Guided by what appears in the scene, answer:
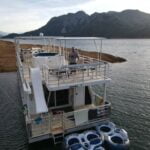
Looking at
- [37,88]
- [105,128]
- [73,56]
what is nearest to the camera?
[37,88]

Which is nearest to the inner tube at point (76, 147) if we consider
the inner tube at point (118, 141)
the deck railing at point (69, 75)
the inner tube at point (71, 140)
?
the inner tube at point (71, 140)

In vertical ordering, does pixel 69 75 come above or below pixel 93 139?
above

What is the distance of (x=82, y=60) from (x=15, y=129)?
8403mm

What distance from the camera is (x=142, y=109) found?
2036 cm

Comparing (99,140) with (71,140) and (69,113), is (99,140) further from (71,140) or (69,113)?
(69,113)

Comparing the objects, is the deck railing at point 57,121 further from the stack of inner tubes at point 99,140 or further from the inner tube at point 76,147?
the inner tube at point 76,147

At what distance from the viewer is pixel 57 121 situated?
13.6 metres

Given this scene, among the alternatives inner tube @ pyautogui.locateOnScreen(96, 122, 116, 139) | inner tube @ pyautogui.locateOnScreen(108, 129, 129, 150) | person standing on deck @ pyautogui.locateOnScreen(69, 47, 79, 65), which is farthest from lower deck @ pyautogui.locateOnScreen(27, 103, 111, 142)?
person standing on deck @ pyautogui.locateOnScreen(69, 47, 79, 65)

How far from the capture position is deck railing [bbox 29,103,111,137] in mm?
12477

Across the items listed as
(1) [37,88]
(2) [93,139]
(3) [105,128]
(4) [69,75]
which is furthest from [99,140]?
(1) [37,88]

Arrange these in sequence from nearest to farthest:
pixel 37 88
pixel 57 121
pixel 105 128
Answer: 1. pixel 37 88
2. pixel 57 121
3. pixel 105 128

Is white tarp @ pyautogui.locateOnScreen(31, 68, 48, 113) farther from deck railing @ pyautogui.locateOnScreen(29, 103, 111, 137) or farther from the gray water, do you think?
the gray water

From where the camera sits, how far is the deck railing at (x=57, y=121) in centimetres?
1248

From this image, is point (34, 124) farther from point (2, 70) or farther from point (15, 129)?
point (2, 70)
